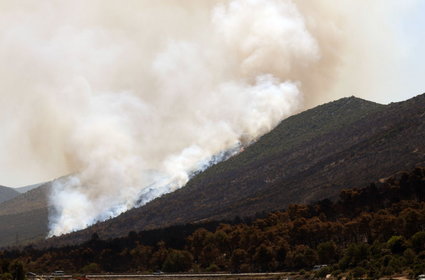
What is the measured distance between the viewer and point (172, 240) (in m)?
191

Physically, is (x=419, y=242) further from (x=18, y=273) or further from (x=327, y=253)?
(x=18, y=273)

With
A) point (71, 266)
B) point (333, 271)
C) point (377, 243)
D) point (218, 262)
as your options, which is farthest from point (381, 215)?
point (71, 266)

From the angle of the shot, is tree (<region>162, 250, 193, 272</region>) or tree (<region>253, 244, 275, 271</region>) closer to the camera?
tree (<region>253, 244, 275, 271</region>)

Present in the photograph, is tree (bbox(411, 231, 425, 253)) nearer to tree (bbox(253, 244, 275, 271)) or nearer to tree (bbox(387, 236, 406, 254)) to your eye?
tree (bbox(387, 236, 406, 254))

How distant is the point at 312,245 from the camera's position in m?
151

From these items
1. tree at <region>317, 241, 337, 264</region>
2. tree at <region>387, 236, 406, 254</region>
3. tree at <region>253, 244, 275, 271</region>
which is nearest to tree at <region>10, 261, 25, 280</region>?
tree at <region>253, 244, 275, 271</region>

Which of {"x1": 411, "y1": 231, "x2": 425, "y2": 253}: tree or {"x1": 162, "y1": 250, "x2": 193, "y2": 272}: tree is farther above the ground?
{"x1": 162, "y1": 250, "x2": 193, "y2": 272}: tree

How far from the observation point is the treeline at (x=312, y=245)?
112375 mm

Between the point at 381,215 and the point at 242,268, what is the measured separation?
1212 inches

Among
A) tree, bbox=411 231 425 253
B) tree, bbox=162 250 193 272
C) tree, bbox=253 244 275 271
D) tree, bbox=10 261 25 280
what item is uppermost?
tree, bbox=10 261 25 280

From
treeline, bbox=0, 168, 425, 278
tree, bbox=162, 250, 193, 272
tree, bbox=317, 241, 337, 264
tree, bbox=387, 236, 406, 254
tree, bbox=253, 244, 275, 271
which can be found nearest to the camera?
tree, bbox=387, 236, 406, 254

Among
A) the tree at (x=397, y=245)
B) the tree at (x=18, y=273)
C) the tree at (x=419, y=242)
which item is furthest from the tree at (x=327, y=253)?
the tree at (x=18, y=273)

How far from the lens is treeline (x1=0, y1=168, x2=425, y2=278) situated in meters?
112

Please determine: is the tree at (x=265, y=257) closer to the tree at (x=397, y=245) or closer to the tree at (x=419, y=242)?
the tree at (x=397, y=245)
